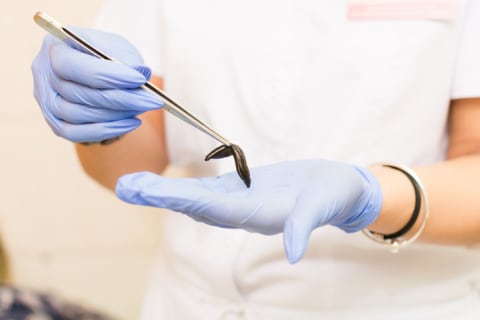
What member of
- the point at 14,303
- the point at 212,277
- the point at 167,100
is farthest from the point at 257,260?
the point at 14,303

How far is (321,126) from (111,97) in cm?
27

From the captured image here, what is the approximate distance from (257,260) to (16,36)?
61 cm

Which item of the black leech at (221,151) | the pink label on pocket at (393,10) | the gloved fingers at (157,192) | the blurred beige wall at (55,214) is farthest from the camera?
the blurred beige wall at (55,214)

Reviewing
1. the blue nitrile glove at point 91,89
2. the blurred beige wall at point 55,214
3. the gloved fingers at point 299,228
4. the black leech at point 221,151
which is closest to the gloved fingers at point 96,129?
the blue nitrile glove at point 91,89

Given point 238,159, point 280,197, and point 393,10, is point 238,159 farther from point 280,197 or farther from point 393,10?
point 393,10

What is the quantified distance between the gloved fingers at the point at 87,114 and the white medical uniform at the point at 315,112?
159 millimetres

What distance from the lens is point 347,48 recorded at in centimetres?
64

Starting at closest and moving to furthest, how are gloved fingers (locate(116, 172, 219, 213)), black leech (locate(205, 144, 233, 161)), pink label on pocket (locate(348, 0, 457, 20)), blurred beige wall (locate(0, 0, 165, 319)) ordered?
gloved fingers (locate(116, 172, 219, 213))
black leech (locate(205, 144, 233, 161))
pink label on pocket (locate(348, 0, 457, 20))
blurred beige wall (locate(0, 0, 165, 319))

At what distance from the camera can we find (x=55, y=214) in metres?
1.14

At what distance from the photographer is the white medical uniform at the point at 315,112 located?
0.64 metres

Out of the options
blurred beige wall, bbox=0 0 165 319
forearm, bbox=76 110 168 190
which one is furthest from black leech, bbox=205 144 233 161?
blurred beige wall, bbox=0 0 165 319

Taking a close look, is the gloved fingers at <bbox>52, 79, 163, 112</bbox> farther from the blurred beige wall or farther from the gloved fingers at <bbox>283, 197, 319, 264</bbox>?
the blurred beige wall

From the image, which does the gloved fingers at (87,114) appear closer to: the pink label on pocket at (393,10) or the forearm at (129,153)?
the forearm at (129,153)

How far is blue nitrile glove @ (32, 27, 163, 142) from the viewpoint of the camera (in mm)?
524
